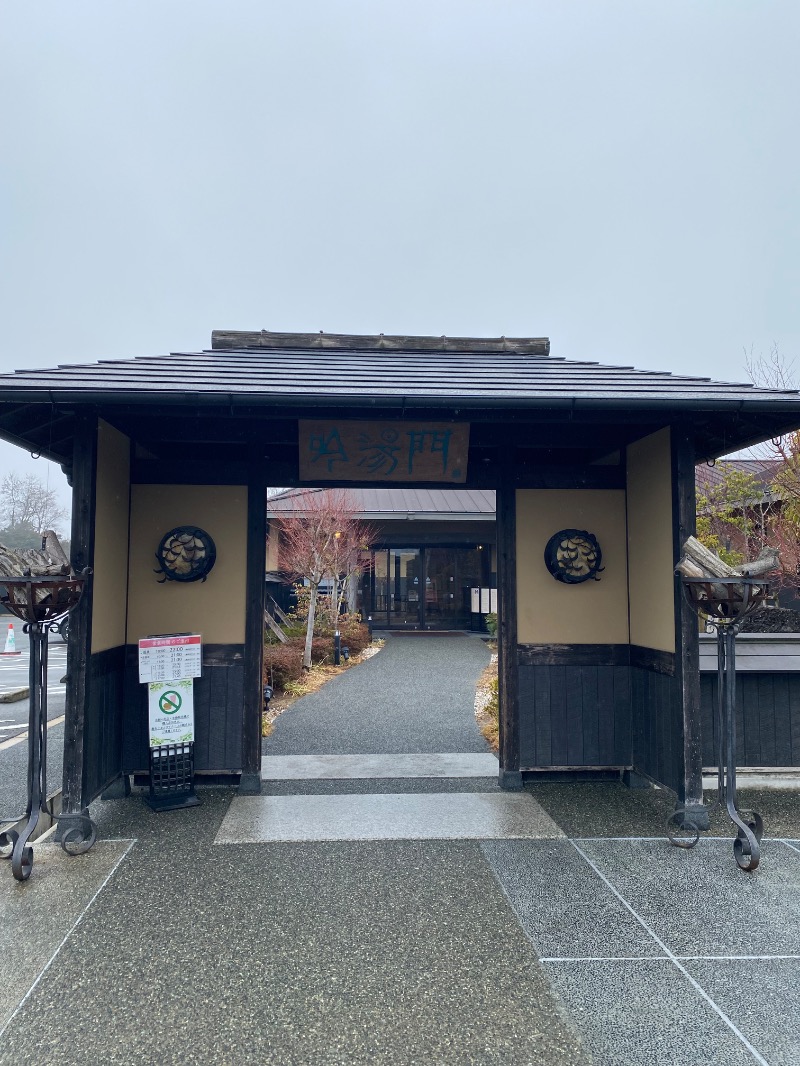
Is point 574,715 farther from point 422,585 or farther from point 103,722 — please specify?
point 422,585

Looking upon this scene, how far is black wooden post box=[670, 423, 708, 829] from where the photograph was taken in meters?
4.54

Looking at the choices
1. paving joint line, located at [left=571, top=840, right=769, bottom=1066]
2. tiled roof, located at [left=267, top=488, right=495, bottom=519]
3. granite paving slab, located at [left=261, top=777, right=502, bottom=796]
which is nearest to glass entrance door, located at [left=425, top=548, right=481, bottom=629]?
tiled roof, located at [left=267, top=488, right=495, bottom=519]

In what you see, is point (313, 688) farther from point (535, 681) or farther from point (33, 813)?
point (33, 813)

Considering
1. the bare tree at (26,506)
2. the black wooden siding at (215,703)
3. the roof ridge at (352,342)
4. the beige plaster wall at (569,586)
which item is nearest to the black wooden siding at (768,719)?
the beige plaster wall at (569,586)

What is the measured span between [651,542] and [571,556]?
68 centimetres

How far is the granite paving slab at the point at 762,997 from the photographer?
2.36 metres

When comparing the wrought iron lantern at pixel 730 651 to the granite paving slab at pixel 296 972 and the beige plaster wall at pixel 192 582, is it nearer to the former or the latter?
the granite paving slab at pixel 296 972

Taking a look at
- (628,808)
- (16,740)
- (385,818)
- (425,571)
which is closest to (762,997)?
(628,808)

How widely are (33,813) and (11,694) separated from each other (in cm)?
749

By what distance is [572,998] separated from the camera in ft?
8.64

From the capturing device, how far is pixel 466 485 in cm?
563

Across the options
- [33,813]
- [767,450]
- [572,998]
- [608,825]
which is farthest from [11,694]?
[767,450]

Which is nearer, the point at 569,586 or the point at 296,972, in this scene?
the point at 296,972

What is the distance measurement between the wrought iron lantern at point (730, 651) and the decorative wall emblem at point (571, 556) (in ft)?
4.16
